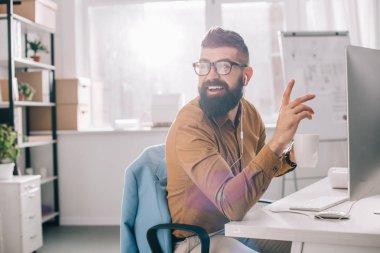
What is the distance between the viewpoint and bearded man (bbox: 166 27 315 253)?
1613 mm

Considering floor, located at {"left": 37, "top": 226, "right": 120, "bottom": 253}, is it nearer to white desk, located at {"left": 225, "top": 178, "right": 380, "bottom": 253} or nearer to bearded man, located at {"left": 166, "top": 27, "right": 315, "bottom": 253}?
bearded man, located at {"left": 166, "top": 27, "right": 315, "bottom": 253}

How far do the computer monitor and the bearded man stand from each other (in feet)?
0.67

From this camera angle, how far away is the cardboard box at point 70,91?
448cm

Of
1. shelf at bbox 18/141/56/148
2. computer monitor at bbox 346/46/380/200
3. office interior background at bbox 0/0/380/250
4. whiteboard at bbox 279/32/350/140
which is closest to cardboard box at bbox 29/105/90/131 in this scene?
office interior background at bbox 0/0/380/250

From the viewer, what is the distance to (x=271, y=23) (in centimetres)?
469

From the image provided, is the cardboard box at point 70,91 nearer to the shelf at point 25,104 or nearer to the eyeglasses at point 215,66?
the shelf at point 25,104

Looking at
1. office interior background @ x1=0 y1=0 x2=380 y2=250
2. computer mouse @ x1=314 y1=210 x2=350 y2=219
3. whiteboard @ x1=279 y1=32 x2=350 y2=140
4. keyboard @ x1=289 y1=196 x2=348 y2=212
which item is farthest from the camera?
office interior background @ x1=0 y1=0 x2=380 y2=250

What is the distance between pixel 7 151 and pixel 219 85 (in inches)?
87.3

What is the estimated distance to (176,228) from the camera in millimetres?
1674

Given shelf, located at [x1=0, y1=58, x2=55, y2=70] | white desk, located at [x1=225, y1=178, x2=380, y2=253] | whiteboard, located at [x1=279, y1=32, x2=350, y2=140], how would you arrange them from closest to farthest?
1. white desk, located at [x1=225, y1=178, x2=380, y2=253]
2. shelf, located at [x1=0, y1=58, x2=55, y2=70]
3. whiteboard, located at [x1=279, y1=32, x2=350, y2=140]

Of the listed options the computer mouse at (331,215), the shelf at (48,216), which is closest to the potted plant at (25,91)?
the shelf at (48,216)

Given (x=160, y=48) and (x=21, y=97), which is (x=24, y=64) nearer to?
(x=21, y=97)

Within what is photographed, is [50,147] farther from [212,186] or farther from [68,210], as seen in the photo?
[212,186]

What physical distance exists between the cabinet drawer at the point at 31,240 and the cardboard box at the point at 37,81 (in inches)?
46.2
